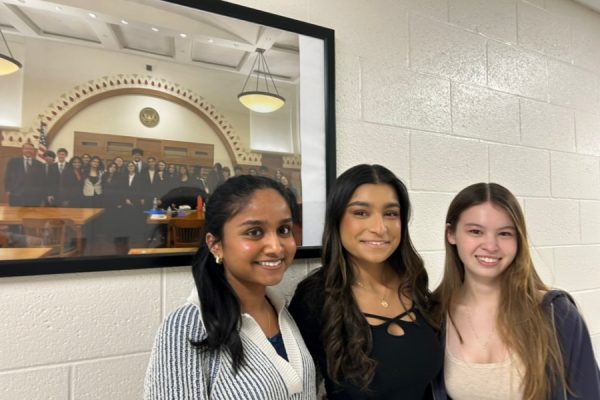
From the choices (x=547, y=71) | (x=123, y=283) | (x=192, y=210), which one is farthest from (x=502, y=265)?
(x=547, y=71)

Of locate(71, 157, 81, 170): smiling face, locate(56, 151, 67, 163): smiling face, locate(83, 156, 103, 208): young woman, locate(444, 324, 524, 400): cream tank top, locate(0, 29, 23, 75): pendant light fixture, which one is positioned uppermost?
locate(0, 29, 23, 75): pendant light fixture

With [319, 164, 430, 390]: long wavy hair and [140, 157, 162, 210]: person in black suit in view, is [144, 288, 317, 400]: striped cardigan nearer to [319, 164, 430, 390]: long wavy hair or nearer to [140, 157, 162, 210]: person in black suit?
[319, 164, 430, 390]: long wavy hair

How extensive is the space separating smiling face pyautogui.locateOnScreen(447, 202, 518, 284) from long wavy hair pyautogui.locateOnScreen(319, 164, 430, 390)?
0.55 feet

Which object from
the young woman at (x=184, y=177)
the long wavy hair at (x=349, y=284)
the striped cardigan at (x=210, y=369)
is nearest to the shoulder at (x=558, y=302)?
the long wavy hair at (x=349, y=284)

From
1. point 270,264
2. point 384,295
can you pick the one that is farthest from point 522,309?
point 270,264

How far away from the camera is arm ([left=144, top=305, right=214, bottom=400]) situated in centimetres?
71

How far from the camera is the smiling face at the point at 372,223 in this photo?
1028 mm

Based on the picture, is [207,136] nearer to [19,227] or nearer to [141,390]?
[19,227]

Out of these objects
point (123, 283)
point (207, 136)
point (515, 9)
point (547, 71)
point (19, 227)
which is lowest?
point (123, 283)

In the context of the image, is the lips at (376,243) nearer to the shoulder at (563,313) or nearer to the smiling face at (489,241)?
the smiling face at (489,241)

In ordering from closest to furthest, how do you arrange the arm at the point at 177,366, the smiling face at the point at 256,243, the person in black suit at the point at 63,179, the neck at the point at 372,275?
the arm at the point at 177,366, the smiling face at the point at 256,243, the person in black suit at the point at 63,179, the neck at the point at 372,275

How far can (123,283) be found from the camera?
1022mm

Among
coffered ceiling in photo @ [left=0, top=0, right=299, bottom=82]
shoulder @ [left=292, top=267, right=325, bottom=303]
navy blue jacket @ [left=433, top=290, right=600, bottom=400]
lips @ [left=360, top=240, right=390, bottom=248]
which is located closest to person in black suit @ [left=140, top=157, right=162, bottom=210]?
coffered ceiling in photo @ [left=0, top=0, right=299, bottom=82]

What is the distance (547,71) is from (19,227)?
231 cm
